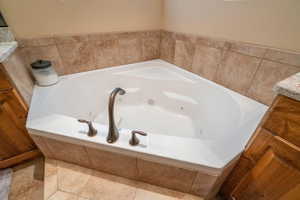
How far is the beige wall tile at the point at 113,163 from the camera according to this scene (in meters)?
0.82

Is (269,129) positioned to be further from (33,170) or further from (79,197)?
(33,170)

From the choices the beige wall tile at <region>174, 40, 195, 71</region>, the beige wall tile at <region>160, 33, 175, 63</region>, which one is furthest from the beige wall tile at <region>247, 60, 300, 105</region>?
the beige wall tile at <region>160, 33, 175, 63</region>

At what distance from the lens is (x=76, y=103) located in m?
1.28

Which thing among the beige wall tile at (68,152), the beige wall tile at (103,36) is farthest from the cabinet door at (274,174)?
the beige wall tile at (103,36)

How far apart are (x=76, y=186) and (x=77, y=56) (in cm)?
109

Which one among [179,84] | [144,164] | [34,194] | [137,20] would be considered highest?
[137,20]

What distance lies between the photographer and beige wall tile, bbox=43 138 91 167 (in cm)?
87

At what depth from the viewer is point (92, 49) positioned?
4.41ft

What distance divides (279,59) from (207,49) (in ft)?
1.61

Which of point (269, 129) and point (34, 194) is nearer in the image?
point (269, 129)

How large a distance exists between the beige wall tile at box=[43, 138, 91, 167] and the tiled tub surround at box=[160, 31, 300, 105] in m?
1.17

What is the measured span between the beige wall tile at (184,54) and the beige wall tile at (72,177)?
4.19ft

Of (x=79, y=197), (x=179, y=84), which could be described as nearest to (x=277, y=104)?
(x=179, y=84)

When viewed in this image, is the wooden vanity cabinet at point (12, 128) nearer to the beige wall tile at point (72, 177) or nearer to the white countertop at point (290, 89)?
the beige wall tile at point (72, 177)
